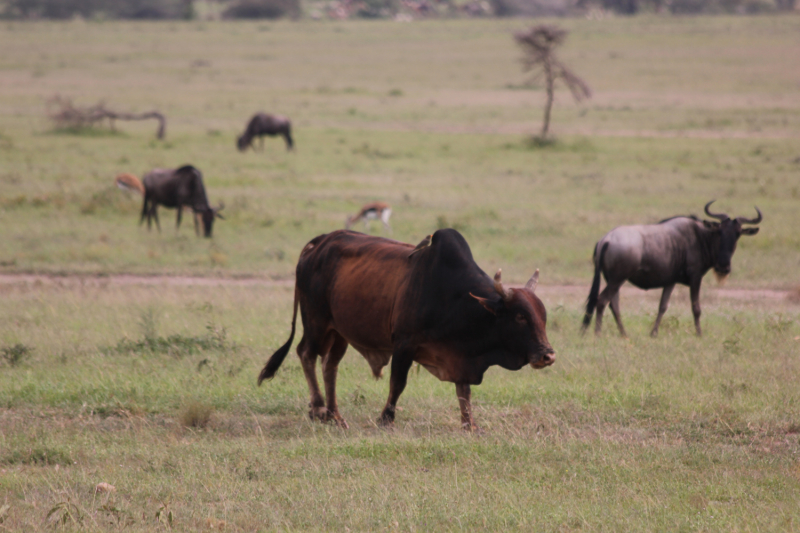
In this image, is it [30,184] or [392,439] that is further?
[30,184]

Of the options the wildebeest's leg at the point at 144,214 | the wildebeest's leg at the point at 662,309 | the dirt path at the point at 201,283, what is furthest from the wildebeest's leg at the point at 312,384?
the wildebeest's leg at the point at 144,214

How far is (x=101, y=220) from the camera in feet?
59.6

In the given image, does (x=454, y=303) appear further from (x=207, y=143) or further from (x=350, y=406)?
(x=207, y=143)

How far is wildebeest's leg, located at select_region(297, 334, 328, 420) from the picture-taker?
700 cm

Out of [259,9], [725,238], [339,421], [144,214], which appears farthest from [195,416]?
[259,9]

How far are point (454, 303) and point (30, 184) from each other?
667 inches

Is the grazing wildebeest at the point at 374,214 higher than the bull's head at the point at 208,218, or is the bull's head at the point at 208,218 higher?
the grazing wildebeest at the point at 374,214

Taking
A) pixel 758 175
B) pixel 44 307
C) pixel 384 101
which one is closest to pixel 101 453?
pixel 44 307

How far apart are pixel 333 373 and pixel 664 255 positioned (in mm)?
5392

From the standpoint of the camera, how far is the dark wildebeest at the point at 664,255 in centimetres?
1067

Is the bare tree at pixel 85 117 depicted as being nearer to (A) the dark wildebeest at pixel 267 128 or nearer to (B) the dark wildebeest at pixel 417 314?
(A) the dark wildebeest at pixel 267 128

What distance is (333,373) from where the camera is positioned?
7125 millimetres

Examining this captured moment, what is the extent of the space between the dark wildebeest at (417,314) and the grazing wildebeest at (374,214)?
970cm

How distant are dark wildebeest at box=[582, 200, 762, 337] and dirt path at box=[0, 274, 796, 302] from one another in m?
1.99
